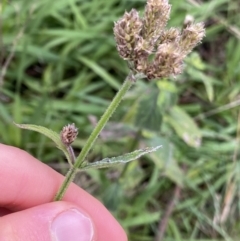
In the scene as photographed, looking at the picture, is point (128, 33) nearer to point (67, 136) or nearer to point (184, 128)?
point (67, 136)

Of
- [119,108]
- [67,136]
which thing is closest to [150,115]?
[119,108]

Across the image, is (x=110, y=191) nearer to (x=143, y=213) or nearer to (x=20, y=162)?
(x=143, y=213)

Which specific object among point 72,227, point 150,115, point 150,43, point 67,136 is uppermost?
point 150,43

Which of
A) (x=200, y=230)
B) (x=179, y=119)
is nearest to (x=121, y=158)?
(x=179, y=119)

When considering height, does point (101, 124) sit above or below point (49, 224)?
above

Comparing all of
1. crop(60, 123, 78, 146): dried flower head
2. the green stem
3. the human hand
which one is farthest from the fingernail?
crop(60, 123, 78, 146): dried flower head

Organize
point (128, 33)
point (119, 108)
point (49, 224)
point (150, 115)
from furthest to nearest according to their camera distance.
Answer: point (119, 108), point (150, 115), point (49, 224), point (128, 33)
